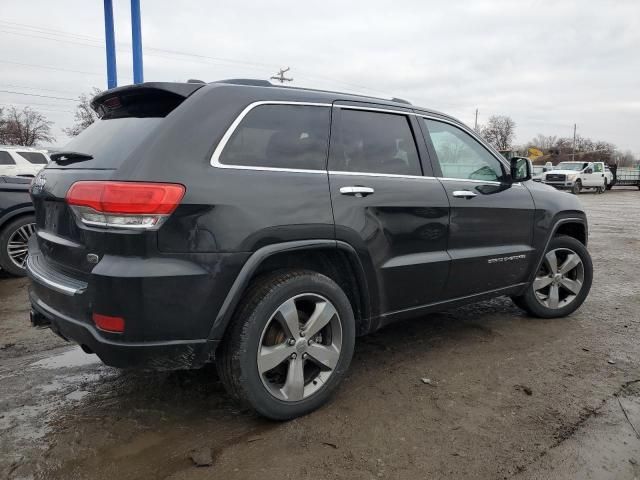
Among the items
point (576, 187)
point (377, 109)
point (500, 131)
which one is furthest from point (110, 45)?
point (500, 131)

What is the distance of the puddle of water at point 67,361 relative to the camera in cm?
360

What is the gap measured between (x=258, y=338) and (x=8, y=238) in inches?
194

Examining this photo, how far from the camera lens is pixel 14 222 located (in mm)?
6078

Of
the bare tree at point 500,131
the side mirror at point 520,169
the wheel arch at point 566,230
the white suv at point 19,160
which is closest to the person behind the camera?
the side mirror at point 520,169

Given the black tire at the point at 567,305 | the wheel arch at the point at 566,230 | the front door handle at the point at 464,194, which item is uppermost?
the front door handle at the point at 464,194

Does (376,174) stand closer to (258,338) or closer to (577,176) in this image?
(258,338)

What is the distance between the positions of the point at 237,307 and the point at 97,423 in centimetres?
106

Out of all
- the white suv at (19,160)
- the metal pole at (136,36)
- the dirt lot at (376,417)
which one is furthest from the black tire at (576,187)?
the dirt lot at (376,417)

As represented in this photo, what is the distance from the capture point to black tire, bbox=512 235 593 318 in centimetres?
448

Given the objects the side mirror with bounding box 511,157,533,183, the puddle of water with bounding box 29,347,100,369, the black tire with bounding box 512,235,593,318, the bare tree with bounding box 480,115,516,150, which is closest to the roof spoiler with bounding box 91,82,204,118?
the puddle of water with bounding box 29,347,100,369

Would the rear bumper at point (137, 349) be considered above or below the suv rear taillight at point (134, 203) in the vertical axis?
below

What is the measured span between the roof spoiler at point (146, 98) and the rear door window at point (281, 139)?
1.18ft

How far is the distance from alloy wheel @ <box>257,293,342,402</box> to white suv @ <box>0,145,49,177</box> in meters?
14.1

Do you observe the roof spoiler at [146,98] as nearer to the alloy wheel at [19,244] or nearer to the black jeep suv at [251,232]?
the black jeep suv at [251,232]
